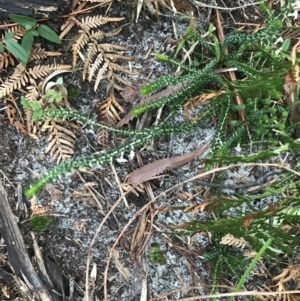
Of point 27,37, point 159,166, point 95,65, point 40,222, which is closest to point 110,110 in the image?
point 95,65

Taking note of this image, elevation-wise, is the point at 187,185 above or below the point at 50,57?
below

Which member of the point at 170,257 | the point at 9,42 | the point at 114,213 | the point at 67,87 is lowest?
the point at 170,257

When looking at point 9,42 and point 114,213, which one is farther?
point 114,213

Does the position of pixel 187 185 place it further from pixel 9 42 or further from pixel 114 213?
pixel 9 42

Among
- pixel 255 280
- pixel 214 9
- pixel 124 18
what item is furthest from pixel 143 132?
pixel 255 280

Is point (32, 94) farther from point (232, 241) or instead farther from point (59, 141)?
point (232, 241)

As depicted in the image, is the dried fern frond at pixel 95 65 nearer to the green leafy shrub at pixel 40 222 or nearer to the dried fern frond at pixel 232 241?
the green leafy shrub at pixel 40 222
